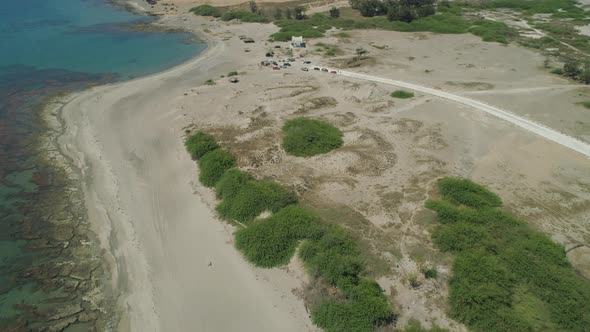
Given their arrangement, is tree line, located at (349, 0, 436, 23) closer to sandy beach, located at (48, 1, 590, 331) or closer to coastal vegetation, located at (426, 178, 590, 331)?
sandy beach, located at (48, 1, 590, 331)

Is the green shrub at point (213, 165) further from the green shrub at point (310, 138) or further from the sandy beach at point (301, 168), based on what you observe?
the green shrub at point (310, 138)

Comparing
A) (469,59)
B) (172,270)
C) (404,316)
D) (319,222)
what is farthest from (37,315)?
(469,59)

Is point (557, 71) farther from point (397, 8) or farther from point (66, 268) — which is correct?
point (66, 268)

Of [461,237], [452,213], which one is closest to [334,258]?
[461,237]

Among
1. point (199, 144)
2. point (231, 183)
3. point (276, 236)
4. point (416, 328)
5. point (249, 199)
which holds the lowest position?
point (416, 328)

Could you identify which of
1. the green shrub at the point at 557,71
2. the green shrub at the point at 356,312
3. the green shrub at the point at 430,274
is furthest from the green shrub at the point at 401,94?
the green shrub at the point at 356,312

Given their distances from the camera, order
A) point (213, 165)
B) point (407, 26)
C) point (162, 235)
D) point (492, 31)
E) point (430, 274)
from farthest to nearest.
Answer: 1. point (407, 26)
2. point (492, 31)
3. point (213, 165)
4. point (162, 235)
5. point (430, 274)

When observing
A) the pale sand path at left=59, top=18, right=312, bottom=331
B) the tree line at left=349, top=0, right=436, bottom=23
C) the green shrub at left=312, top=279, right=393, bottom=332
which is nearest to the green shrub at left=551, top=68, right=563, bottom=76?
the tree line at left=349, top=0, right=436, bottom=23
